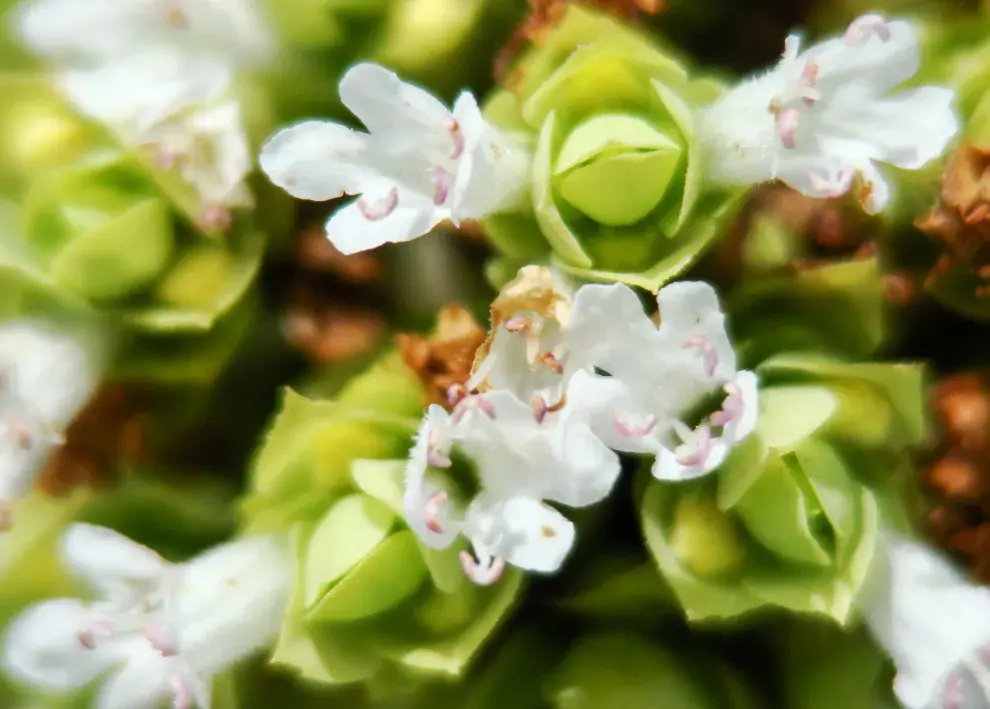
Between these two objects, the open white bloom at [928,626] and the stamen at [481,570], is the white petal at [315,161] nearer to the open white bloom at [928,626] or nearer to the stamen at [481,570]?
the stamen at [481,570]

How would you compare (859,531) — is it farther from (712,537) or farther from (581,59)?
(581,59)

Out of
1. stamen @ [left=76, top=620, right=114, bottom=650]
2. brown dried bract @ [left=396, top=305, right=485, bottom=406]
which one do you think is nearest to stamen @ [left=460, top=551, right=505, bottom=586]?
brown dried bract @ [left=396, top=305, right=485, bottom=406]

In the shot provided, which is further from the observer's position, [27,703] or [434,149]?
[27,703]

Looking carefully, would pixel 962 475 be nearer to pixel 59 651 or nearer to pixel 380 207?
pixel 380 207

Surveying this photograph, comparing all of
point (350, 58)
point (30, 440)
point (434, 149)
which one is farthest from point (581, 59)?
point (30, 440)

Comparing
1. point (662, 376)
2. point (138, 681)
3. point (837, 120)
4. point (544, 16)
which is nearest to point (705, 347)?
point (662, 376)

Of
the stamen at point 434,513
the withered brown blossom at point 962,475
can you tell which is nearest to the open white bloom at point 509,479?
the stamen at point 434,513

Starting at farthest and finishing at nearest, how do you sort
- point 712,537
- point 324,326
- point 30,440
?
point 324,326 < point 30,440 < point 712,537

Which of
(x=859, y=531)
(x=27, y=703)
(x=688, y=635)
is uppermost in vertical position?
(x=859, y=531)
